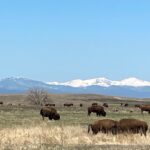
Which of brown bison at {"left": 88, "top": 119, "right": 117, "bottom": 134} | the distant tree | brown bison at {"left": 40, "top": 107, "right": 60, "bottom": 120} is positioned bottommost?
brown bison at {"left": 88, "top": 119, "right": 117, "bottom": 134}

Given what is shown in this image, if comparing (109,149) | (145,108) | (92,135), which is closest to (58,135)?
(92,135)

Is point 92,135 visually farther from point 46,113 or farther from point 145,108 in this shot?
point 145,108

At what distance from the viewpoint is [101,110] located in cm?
6406

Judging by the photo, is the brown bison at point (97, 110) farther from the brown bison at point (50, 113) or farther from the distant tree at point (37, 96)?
the distant tree at point (37, 96)

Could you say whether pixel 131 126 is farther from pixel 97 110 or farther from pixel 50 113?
pixel 97 110

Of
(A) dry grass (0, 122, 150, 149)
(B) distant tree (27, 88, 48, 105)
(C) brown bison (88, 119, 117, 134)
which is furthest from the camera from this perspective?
(B) distant tree (27, 88, 48, 105)

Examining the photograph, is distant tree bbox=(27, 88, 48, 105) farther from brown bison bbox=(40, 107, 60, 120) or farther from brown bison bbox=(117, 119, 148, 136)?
brown bison bbox=(117, 119, 148, 136)

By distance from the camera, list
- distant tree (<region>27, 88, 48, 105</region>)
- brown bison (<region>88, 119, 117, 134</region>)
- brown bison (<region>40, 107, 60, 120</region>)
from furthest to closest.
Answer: distant tree (<region>27, 88, 48, 105</region>) < brown bison (<region>40, 107, 60, 120</region>) < brown bison (<region>88, 119, 117, 134</region>)

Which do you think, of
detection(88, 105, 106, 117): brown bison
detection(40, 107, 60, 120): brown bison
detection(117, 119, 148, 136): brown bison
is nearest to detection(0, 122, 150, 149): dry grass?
detection(117, 119, 148, 136): brown bison

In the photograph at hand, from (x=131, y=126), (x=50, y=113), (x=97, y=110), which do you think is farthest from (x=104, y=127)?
(x=97, y=110)

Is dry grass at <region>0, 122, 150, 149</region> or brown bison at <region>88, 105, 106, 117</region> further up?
brown bison at <region>88, 105, 106, 117</region>

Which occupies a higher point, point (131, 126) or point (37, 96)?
point (37, 96)

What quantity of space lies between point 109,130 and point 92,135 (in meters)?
1.87

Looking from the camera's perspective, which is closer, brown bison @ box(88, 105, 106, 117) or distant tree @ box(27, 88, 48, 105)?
brown bison @ box(88, 105, 106, 117)
